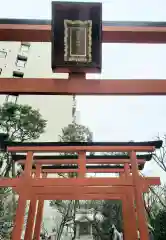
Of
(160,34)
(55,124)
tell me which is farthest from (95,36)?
(55,124)

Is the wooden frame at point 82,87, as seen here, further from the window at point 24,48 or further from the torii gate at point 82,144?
the window at point 24,48

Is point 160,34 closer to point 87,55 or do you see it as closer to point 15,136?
point 87,55

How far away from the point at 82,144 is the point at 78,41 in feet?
5.88

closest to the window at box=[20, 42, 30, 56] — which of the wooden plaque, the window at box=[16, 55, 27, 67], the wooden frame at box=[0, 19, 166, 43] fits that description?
the window at box=[16, 55, 27, 67]

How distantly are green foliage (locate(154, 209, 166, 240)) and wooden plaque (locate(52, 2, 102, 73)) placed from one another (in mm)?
9319

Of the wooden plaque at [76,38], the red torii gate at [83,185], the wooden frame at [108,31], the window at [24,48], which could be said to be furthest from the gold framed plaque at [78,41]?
the window at [24,48]

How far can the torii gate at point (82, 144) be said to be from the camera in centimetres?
247

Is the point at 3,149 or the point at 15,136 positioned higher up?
the point at 15,136

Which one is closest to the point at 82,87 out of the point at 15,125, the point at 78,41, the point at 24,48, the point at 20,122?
the point at 78,41

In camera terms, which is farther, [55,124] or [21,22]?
[55,124]

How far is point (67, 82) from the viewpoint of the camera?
2.50 meters

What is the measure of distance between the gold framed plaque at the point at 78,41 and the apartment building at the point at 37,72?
17352 mm

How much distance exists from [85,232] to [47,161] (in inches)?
354

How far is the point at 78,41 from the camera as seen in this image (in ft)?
8.16
